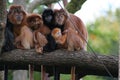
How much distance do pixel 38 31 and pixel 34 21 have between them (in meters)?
0.25

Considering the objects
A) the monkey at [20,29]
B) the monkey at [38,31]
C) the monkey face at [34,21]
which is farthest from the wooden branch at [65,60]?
the monkey face at [34,21]

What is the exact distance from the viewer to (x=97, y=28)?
2920 cm

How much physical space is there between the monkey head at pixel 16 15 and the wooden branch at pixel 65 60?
0.72m

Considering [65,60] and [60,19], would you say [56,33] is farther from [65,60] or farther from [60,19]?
[65,60]

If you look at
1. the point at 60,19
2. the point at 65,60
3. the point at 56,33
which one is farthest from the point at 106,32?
the point at 65,60

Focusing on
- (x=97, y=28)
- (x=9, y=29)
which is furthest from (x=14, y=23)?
(x=97, y=28)

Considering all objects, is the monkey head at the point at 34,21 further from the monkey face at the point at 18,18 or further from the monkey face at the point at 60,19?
the monkey face at the point at 60,19

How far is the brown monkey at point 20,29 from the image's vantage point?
836cm

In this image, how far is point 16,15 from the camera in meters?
8.55

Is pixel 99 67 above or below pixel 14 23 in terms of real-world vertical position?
below

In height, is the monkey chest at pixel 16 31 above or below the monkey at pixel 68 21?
below

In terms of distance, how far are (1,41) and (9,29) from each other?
0.51 metres

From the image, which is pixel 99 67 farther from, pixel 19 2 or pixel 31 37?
pixel 19 2

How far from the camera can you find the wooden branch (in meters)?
7.27
